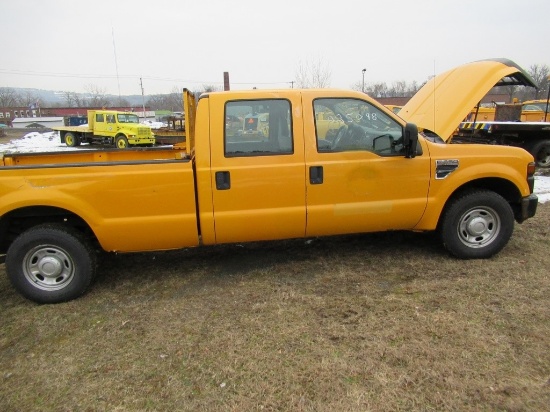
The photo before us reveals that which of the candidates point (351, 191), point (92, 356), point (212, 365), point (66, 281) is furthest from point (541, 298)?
point (66, 281)

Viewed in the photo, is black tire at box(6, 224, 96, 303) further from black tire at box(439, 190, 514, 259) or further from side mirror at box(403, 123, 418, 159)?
black tire at box(439, 190, 514, 259)

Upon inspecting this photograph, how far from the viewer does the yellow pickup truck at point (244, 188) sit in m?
3.70

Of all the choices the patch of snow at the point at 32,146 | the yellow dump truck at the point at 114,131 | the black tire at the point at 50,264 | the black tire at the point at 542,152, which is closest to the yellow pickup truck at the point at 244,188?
the black tire at the point at 50,264

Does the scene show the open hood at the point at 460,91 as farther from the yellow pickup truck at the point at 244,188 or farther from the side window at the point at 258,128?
the side window at the point at 258,128

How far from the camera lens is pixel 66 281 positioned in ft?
12.7

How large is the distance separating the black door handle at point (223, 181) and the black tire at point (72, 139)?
85.0 ft

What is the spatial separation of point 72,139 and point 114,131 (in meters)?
4.46

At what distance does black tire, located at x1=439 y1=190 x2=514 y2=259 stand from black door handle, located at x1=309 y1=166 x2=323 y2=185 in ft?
4.92

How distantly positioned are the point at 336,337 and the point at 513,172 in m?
2.78

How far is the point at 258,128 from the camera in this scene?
3.89m

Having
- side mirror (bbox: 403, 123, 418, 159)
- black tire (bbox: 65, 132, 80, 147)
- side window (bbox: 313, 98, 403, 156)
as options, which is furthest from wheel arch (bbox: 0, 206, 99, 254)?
black tire (bbox: 65, 132, 80, 147)

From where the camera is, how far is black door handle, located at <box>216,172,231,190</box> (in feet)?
12.5

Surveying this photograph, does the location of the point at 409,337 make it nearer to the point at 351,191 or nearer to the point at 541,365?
the point at 541,365

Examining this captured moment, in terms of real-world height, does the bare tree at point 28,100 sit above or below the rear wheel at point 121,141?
above
